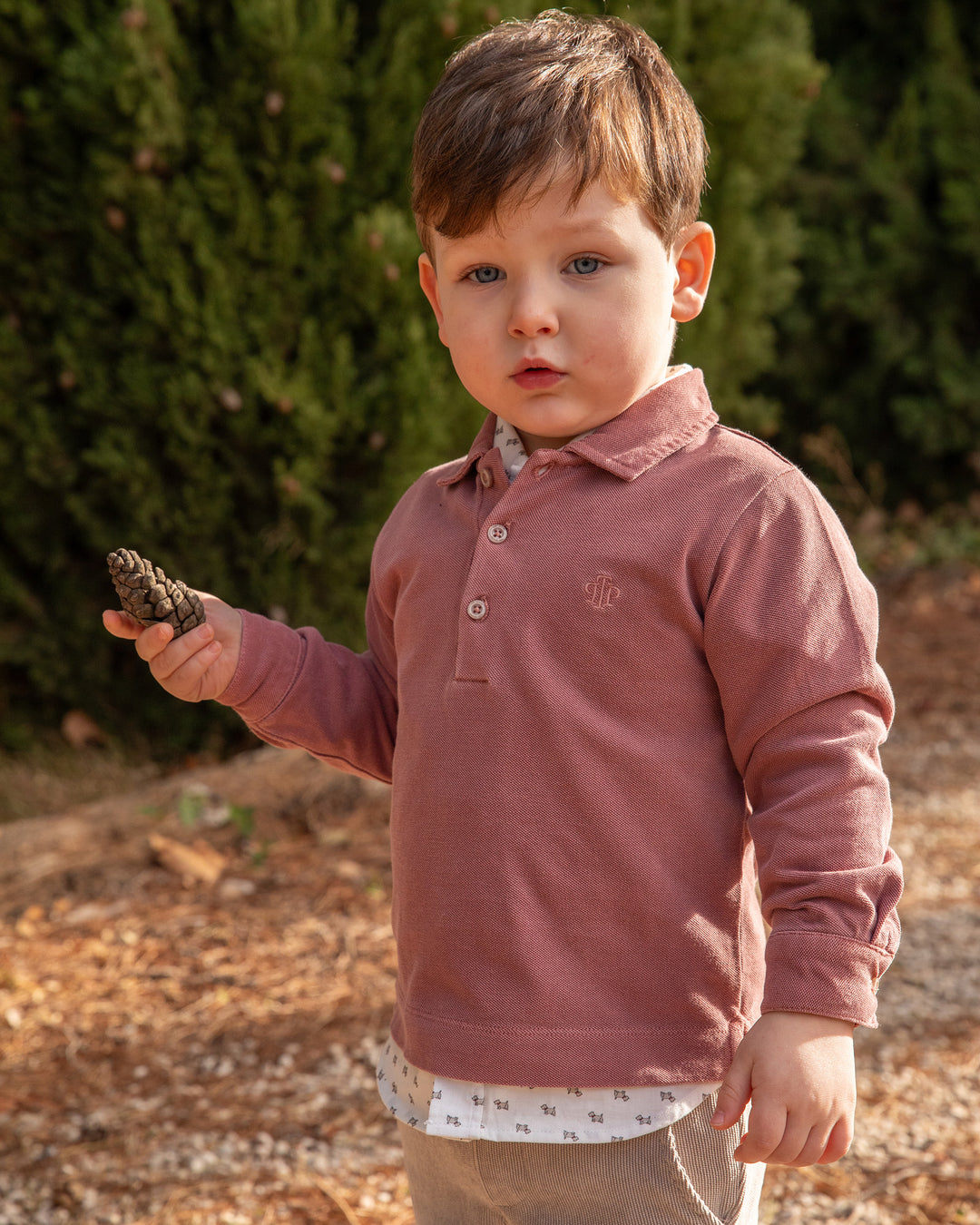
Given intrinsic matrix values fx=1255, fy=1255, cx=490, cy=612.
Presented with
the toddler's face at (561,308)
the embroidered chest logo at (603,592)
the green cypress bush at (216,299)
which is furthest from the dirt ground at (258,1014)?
the toddler's face at (561,308)

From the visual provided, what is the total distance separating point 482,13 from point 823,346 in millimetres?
3405

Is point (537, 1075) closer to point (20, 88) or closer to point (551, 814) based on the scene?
point (551, 814)

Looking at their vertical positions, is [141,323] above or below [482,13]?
below

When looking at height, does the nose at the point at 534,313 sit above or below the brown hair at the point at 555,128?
below

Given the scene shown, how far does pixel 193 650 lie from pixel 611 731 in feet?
1.73

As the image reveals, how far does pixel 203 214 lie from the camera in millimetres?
3752

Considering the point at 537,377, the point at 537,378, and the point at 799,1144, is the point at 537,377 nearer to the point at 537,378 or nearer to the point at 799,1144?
the point at 537,378

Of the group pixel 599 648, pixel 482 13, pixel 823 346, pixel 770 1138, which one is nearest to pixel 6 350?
pixel 482 13

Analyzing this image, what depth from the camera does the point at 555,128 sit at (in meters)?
1.28

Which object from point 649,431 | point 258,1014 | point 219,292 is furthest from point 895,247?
point 649,431

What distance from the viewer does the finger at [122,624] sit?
1448mm

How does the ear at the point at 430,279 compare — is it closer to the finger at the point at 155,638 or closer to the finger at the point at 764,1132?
the finger at the point at 155,638

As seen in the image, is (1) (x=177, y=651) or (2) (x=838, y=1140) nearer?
(2) (x=838, y=1140)

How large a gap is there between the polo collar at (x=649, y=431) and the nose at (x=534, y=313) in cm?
13
